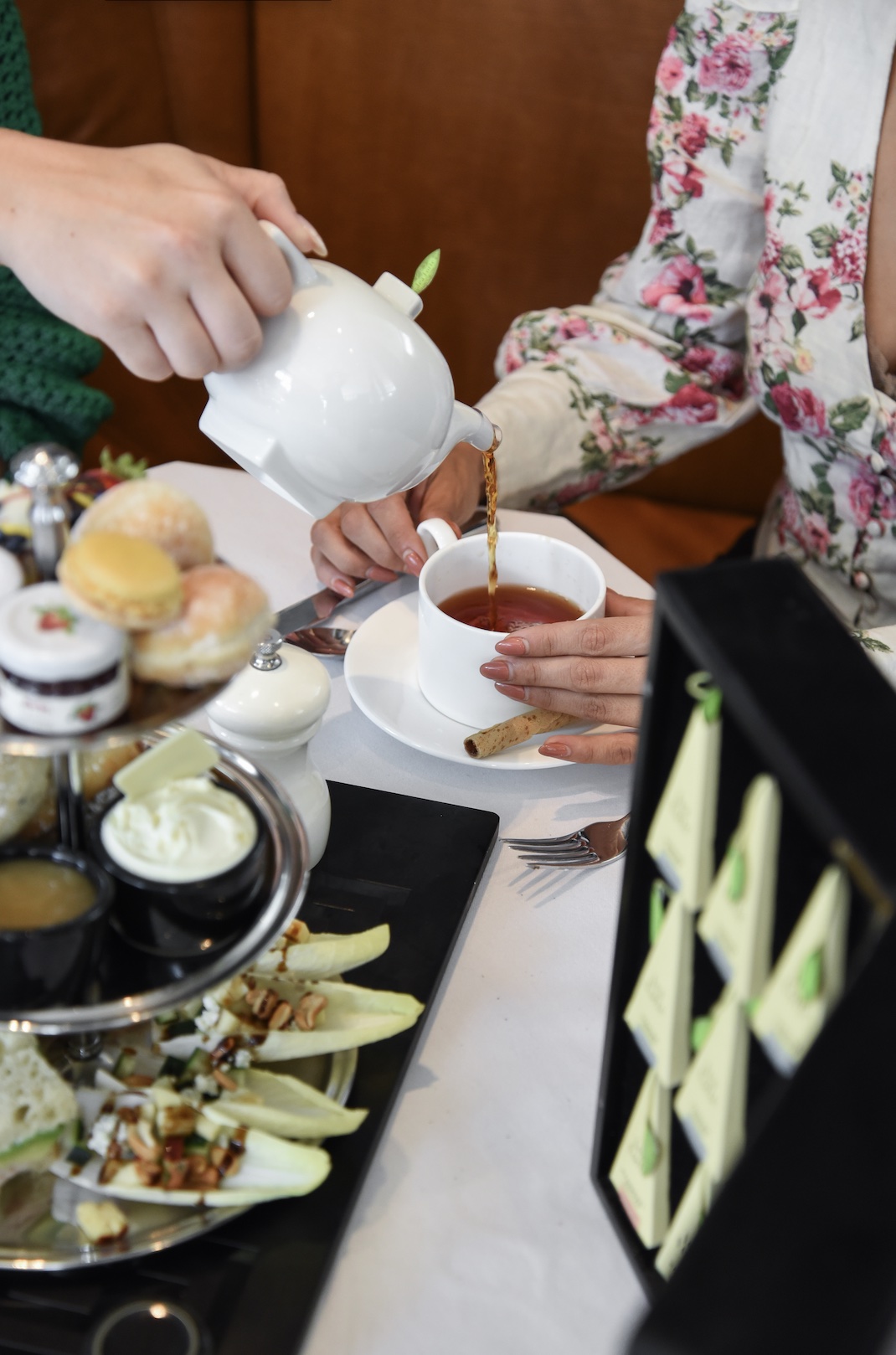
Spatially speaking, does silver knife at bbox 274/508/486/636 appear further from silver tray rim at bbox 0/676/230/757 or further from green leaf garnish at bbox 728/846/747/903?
green leaf garnish at bbox 728/846/747/903

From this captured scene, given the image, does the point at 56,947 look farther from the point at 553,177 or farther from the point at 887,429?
the point at 553,177

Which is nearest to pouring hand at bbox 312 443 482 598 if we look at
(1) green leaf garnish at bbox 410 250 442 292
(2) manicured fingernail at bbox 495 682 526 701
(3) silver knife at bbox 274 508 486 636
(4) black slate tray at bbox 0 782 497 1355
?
(3) silver knife at bbox 274 508 486 636

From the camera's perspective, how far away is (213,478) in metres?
1.15

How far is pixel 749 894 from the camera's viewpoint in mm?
353

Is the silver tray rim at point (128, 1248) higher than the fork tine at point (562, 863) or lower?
higher

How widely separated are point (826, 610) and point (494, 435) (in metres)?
0.45

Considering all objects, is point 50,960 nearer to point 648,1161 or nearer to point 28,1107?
point 28,1107

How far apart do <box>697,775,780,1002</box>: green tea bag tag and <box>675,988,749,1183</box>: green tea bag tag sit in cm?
2

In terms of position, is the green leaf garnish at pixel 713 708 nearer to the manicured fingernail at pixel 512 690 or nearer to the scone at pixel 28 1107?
the scone at pixel 28 1107

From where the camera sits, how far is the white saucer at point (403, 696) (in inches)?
32.1

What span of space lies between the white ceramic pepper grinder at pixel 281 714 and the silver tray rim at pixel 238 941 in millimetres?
79

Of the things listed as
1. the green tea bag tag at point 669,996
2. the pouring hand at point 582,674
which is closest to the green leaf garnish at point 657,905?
the green tea bag tag at point 669,996

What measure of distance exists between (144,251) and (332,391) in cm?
12

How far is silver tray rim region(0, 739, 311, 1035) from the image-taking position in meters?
0.44
